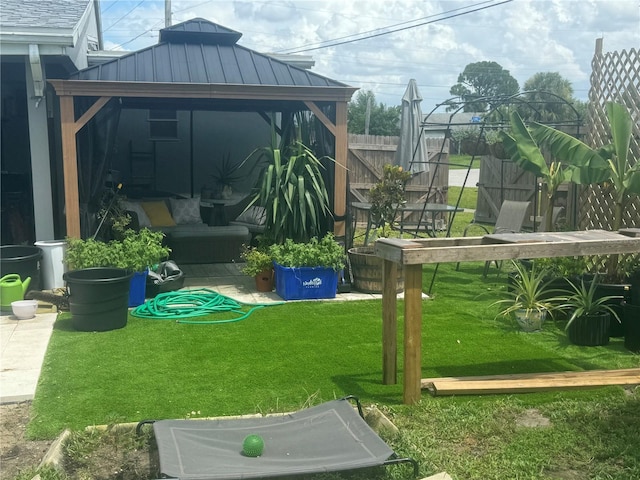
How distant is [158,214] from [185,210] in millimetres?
Answer: 518

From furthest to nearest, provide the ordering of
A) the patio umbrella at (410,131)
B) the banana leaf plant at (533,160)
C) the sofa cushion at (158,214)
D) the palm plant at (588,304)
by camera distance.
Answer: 1. the patio umbrella at (410,131)
2. the sofa cushion at (158,214)
3. the banana leaf plant at (533,160)
4. the palm plant at (588,304)

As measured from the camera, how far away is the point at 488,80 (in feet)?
220

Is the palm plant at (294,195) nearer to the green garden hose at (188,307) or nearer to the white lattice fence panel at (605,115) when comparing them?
the green garden hose at (188,307)

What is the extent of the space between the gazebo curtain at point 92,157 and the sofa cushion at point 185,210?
1.45 meters

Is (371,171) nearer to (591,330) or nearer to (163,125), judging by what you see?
(163,125)

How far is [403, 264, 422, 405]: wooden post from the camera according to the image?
4020 millimetres

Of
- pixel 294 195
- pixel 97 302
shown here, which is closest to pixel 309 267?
pixel 294 195

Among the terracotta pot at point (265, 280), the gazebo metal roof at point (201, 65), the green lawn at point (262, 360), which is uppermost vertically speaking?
the gazebo metal roof at point (201, 65)

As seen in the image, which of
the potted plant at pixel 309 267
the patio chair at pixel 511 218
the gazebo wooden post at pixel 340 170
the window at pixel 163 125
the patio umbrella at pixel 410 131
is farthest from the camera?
the window at pixel 163 125

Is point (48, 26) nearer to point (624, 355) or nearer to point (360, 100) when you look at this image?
point (624, 355)

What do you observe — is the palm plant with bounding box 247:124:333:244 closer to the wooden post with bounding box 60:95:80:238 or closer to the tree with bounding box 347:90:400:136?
the wooden post with bounding box 60:95:80:238

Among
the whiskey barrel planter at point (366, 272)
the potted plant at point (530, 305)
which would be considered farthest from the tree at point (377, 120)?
the potted plant at point (530, 305)

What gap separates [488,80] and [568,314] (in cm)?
6459

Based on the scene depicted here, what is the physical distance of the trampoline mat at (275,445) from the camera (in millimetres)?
2885
